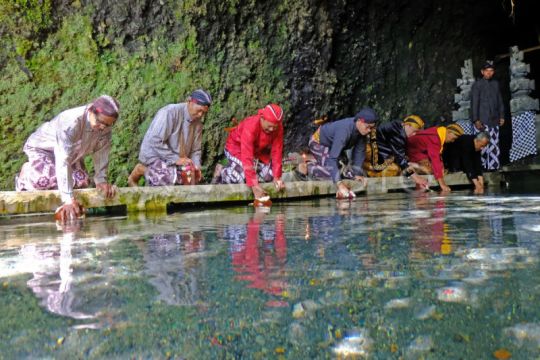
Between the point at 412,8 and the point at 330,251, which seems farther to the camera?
the point at 412,8

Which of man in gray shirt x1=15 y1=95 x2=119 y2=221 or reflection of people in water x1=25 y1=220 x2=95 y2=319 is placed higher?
man in gray shirt x1=15 y1=95 x2=119 y2=221

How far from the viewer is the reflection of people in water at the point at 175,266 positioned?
1489 millimetres

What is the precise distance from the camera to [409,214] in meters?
3.84

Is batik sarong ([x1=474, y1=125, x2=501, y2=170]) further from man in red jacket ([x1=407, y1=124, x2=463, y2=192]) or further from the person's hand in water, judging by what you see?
the person's hand in water

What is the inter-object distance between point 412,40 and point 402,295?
12209 millimetres

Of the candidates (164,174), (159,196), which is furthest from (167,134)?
(159,196)

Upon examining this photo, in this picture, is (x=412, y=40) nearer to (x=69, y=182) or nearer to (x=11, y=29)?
(x=11, y=29)

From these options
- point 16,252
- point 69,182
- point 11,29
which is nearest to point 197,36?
point 11,29

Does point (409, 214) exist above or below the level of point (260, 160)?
below

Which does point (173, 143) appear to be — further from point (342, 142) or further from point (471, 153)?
point (471, 153)

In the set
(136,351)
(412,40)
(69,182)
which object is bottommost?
(136,351)

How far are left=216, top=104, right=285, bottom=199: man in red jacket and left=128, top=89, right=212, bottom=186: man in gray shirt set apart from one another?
0.50m

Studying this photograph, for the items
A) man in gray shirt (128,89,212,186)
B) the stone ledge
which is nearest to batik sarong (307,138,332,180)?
the stone ledge

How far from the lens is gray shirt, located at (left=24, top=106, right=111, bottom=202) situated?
14.8ft
